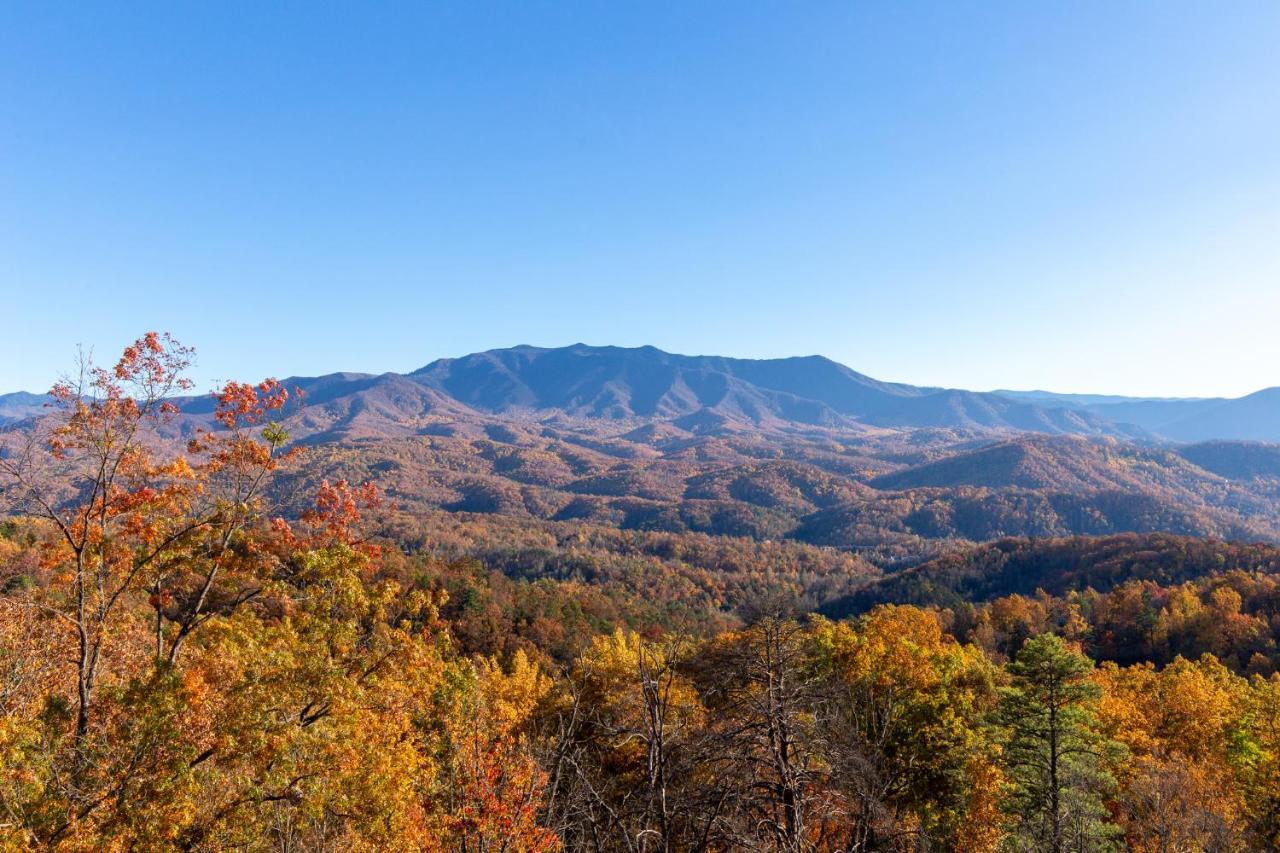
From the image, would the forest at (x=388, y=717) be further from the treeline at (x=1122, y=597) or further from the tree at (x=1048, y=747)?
the treeline at (x=1122, y=597)

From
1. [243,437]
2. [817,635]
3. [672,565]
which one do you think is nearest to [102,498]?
[243,437]

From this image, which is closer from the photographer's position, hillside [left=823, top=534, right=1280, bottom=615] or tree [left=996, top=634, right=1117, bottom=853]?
tree [left=996, top=634, right=1117, bottom=853]

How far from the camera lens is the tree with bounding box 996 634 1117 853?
23469 millimetres

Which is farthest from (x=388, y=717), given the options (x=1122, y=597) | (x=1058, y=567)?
(x=1058, y=567)

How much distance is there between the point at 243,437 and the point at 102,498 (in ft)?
10.4

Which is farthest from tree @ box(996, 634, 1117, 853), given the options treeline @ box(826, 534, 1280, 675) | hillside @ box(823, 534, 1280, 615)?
hillside @ box(823, 534, 1280, 615)

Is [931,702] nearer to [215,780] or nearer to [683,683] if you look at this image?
[683,683]

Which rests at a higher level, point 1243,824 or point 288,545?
point 288,545

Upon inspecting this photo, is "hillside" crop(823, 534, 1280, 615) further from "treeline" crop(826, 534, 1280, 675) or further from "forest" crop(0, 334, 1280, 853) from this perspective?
"forest" crop(0, 334, 1280, 853)

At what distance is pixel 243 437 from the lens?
→ 51.4ft

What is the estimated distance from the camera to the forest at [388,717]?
10570 millimetres

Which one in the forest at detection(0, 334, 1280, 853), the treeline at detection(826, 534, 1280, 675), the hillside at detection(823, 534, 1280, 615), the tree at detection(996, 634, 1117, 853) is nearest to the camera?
the forest at detection(0, 334, 1280, 853)

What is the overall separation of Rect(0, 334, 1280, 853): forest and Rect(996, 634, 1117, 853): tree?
0.40 ft

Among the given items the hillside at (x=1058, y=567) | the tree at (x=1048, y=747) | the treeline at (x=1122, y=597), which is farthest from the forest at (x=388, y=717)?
the hillside at (x=1058, y=567)
